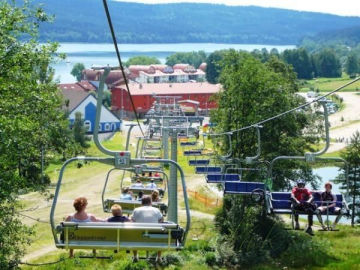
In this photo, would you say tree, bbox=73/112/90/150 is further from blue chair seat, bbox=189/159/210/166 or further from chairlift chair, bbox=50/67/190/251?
chairlift chair, bbox=50/67/190/251

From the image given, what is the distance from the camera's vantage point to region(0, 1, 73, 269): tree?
653 inches

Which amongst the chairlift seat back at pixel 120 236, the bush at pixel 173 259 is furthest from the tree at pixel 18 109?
the bush at pixel 173 259

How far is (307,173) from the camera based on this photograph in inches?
1459

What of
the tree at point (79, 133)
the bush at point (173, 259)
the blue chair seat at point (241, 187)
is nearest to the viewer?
the blue chair seat at point (241, 187)

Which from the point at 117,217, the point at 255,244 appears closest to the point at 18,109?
the point at 117,217

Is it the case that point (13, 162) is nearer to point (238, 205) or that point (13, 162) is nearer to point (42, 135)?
point (42, 135)

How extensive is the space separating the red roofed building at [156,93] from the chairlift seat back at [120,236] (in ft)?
380

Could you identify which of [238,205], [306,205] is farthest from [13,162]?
[238,205]

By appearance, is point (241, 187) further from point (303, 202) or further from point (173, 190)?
point (173, 190)

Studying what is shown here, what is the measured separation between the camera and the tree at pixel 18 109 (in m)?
16.6

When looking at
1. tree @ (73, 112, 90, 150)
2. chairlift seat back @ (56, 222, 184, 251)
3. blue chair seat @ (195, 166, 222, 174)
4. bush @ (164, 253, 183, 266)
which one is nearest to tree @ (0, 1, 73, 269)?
chairlift seat back @ (56, 222, 184, 251)

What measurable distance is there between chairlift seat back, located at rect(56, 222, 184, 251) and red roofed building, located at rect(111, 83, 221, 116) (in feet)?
380

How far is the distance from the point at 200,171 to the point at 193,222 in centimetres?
940

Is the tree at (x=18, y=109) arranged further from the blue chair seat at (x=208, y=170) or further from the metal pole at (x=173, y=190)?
the blue chair seat at (x=208, y=170)
